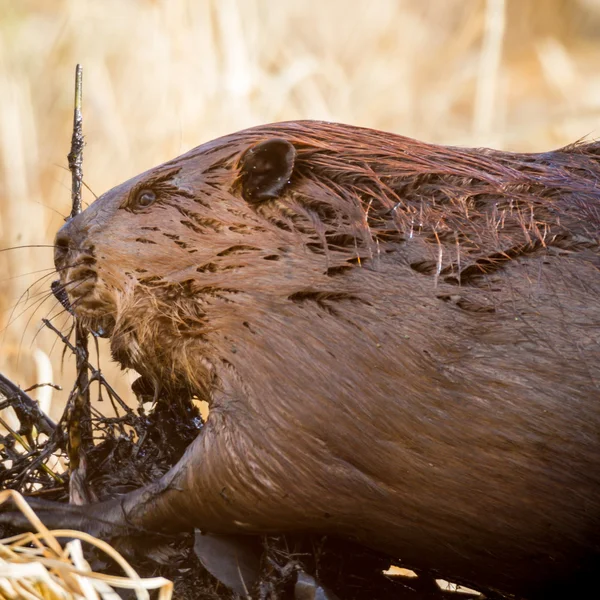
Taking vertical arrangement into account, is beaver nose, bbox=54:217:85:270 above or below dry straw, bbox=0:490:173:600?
above

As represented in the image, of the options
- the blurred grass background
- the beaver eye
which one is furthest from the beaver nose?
the blurred grass background

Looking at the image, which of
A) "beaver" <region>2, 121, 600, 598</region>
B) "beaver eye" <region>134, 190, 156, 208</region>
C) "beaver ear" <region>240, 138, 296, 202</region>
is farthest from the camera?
"beaver eye" <region>134, 190, 156, 208</region>

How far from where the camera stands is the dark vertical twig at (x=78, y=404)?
4.64ft

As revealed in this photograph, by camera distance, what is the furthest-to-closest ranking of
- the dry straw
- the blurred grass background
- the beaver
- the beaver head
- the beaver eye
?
the blurred grass background < the beaver eye < the beaver head < the beaver < the dry straw

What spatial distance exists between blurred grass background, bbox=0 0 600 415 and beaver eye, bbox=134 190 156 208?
2.84ft

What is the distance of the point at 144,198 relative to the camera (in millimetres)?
1469

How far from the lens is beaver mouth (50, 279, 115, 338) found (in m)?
1.48

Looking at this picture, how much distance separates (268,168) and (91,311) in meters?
0.39

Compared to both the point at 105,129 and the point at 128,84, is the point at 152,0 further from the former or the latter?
the point at 105,129

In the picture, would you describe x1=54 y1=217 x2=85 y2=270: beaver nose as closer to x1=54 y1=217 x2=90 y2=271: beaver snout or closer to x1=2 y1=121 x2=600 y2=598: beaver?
x1=54 y1=217 x2=90 y2=271: beaver snout

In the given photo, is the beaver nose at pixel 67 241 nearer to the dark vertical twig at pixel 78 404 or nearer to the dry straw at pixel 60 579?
the dark vertical twig at pixel 78 404

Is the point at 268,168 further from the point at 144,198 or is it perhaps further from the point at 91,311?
the point at 91,311

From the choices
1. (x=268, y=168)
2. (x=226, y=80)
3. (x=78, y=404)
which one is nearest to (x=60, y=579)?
(x=78, y=404)

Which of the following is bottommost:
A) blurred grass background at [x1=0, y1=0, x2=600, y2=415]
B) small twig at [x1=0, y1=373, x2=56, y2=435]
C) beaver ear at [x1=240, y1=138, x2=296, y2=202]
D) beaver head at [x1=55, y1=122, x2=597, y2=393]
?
small twig at [x1=0, y1=373, x2=56, y2=435]
